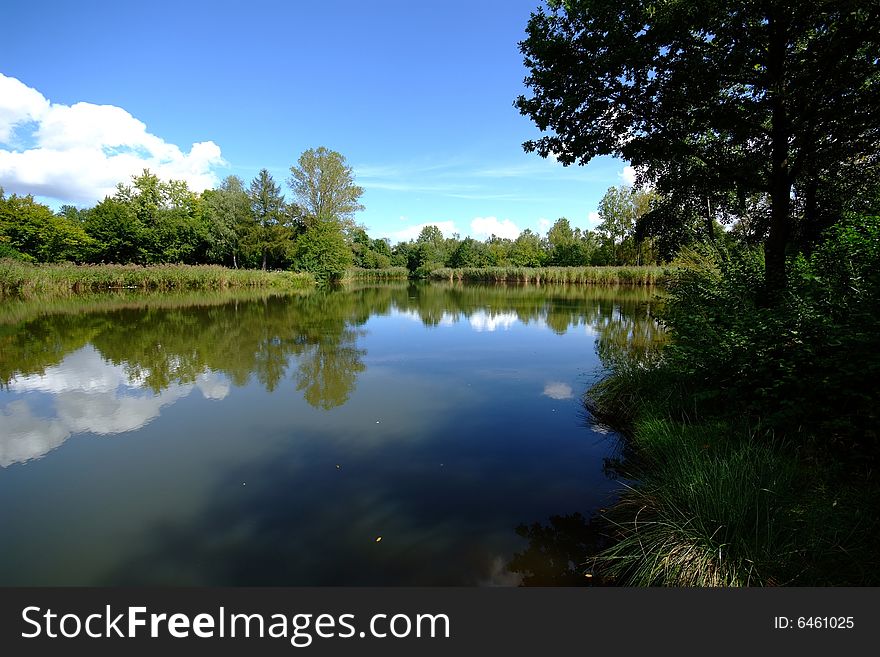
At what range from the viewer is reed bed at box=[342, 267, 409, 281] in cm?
5597

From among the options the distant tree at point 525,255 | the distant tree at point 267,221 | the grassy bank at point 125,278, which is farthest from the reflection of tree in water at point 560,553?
the distant tree at point 525,255

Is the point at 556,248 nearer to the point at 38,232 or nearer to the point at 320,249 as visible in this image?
the point at 320,249

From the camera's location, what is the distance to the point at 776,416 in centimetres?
407

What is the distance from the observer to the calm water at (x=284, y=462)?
11.0 ft

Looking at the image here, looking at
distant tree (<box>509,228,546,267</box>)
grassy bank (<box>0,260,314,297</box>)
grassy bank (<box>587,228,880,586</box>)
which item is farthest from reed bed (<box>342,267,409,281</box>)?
grassy bank (<box>587,228,880,586</box>)

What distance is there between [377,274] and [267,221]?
25.1m

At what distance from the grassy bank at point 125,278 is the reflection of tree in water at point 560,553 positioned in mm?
32211

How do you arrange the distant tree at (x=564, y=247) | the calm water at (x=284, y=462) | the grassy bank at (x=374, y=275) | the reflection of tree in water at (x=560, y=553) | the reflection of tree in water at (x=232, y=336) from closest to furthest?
the reflection of tree in water at (x=560, y=553) < the calm water at (x=284, y=462) < the reflection of tree in water at (x=232, y=336) < the grassy bank at (x=374, y=275) < the distant tree at (x=564, y=247)

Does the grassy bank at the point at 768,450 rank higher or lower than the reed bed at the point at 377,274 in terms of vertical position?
lower

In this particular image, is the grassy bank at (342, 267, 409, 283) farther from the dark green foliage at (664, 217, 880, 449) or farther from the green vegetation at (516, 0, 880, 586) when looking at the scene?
the dark green foliage at (664, 217, 880, 449)

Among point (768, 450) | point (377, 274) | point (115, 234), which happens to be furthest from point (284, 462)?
point (377, 274)

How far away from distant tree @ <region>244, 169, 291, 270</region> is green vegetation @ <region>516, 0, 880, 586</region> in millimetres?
38835

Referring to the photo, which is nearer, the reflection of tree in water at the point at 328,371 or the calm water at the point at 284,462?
the calm water at the point at 284,462

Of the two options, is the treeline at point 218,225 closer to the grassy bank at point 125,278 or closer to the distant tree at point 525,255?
the grassy bank at point 125,278
